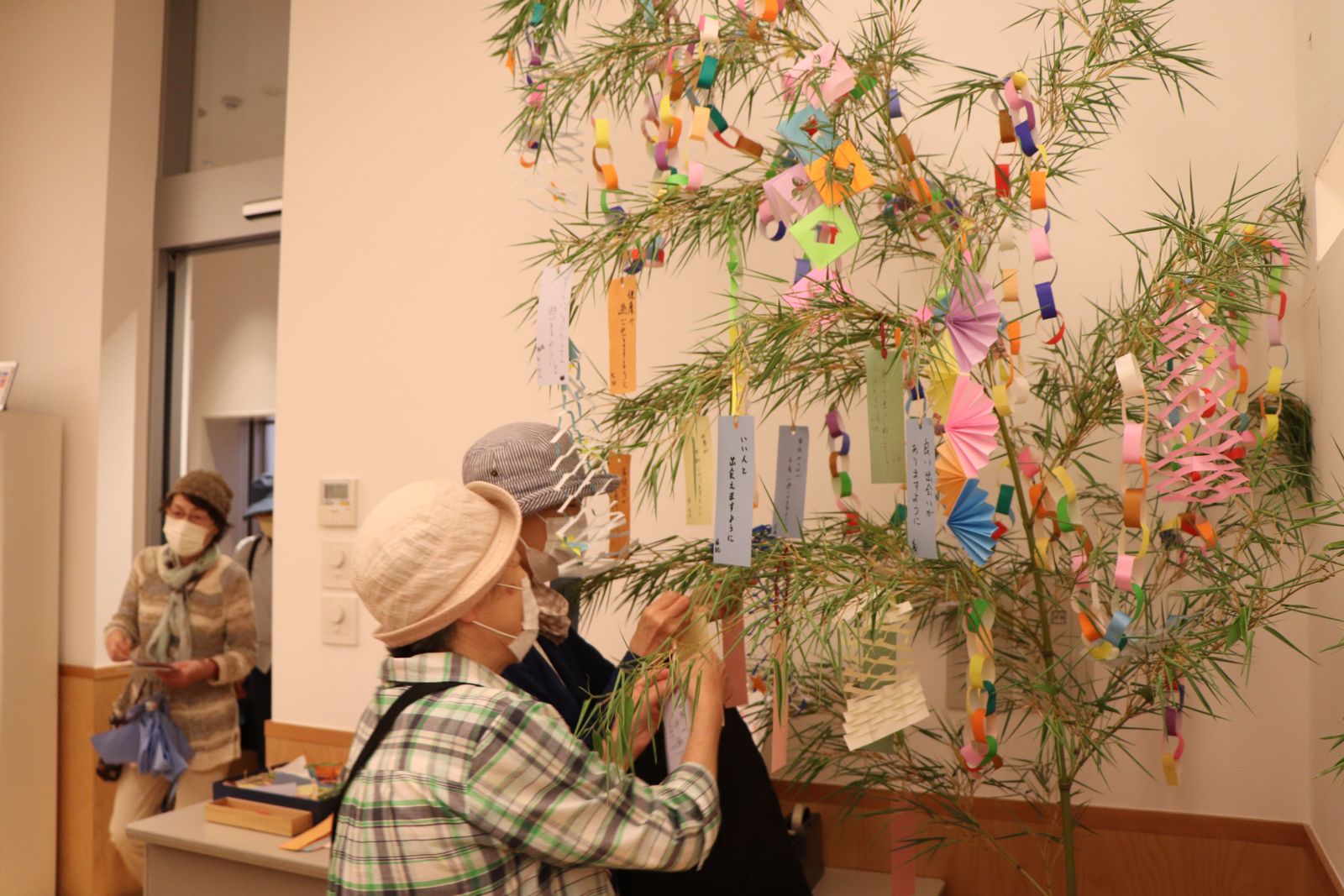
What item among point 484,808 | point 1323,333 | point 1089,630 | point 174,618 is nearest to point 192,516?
point 174,618

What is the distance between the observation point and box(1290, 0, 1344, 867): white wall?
1501 mm

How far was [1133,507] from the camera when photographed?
128 cm

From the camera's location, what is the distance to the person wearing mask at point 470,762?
4.15 ft

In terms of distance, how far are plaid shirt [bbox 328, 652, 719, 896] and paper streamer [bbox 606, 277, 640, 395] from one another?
52cm

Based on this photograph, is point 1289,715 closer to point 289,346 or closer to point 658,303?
point 658,303

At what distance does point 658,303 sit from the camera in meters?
2.54

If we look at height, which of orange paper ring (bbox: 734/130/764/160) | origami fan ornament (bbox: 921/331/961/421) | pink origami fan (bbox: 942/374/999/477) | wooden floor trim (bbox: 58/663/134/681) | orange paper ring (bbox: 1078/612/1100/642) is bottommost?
wooden floor trim (bbox: 58/663/134/681)

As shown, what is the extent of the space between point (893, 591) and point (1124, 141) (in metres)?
1.23

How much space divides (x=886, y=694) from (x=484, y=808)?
0.51m

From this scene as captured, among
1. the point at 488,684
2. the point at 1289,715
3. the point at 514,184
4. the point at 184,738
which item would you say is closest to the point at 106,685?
the point at 184,738

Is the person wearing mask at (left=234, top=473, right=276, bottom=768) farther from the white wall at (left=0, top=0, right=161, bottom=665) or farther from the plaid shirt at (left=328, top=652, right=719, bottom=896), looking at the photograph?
A: the plaid shirt at (left=328, top=652, right=719, bottom=896)

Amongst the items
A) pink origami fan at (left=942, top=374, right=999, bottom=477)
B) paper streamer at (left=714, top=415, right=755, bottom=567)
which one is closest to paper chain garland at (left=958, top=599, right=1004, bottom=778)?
pink origami fan at (left=942, top=374, right=999, bottom=477)

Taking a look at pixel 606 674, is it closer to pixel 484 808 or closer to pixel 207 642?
pixel 484 808

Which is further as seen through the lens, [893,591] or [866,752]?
[866,752]
